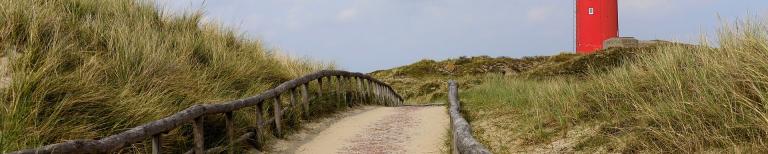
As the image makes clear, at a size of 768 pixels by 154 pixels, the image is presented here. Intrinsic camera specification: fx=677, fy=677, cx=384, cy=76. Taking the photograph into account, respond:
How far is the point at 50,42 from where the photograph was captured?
7.56 meters

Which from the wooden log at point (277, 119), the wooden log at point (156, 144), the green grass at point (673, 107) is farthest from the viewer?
the wooden log at point (277, 119)

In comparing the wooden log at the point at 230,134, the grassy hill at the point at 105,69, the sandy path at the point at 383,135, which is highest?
the grassy hill at the point at 105,69

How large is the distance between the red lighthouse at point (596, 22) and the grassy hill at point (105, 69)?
2568cm

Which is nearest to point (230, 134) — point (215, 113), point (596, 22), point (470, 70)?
point (215, 113)

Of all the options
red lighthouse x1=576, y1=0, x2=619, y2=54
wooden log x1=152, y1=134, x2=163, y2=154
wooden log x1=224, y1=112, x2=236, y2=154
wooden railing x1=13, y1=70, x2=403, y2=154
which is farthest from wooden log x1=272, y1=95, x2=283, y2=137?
red lighthouse x1=576, y1=0, x2=619, y2=54

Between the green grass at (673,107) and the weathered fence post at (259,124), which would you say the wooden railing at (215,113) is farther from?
the green grass at (673,107)

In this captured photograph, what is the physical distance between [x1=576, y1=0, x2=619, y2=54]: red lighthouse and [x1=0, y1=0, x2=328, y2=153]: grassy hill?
84.3 feet

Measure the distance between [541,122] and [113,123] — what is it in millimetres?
4439

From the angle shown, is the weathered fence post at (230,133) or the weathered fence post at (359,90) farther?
the weathered fence post at (359,90)

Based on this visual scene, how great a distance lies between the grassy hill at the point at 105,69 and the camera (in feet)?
18.5

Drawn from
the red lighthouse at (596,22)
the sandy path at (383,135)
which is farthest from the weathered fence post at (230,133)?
the red lighthouse at (596,22)

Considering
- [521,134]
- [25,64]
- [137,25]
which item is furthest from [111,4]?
[521,134]

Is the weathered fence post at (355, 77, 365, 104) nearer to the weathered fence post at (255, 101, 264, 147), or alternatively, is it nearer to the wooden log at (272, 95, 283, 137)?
the wooden log at (272, 95, 283, 137)

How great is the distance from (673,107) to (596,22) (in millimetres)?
31033
